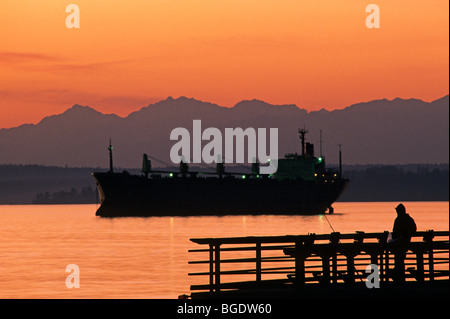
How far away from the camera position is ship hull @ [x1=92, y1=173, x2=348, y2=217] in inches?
4872

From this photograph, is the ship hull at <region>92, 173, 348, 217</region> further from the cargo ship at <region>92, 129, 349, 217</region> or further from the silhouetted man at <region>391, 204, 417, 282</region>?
the silhouetted man at <region>391, 204, 417, 282</region>

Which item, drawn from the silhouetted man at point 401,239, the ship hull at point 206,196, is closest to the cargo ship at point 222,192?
the ship hull at point 206,196

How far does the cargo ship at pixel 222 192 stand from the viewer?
124062 mm

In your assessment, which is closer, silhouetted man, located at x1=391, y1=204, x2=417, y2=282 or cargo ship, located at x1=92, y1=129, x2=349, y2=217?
silhouetted man, located at x1=391, y1=204, x2=417, y2=282

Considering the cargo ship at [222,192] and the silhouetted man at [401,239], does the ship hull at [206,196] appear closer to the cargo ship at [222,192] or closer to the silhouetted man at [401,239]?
the cargo ship at [222,192]

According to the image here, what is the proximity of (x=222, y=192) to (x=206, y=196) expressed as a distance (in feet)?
9.02

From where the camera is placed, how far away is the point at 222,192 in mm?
129250

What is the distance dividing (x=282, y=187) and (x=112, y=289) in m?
102

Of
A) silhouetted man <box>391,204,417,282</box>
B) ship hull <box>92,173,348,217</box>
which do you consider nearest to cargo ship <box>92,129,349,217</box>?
ship hull <box>92,173,348,217</box>

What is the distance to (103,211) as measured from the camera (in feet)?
430

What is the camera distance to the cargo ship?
407 feet
